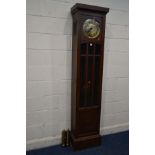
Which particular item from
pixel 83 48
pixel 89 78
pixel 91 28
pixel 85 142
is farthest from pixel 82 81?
pixel 85 142

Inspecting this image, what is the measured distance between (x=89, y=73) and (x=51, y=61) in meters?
0.53

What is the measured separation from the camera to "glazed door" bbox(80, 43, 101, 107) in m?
2.20

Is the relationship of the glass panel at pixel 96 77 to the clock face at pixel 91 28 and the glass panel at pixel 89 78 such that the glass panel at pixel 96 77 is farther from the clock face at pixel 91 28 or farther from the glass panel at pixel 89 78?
the clock face at pixel 91 28

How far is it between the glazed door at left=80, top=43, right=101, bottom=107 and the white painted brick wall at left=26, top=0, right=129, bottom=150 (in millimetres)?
217

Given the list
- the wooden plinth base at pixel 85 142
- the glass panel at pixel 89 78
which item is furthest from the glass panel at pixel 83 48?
the wooden plinth base at pixel 85 142

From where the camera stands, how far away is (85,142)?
230 cm

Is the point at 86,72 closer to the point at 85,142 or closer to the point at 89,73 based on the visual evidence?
the point at 89,73

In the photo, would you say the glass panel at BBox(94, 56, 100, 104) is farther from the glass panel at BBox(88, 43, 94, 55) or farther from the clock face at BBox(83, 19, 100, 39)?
the clock face at BBox(83, 19, 100, 39)

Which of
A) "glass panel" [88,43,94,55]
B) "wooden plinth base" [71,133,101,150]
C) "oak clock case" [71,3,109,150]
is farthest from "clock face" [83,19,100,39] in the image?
"wooden plinth base" [71,133,101,150]

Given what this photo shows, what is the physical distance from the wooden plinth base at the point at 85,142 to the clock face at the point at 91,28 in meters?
1.36

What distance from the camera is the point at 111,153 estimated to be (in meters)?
2.23

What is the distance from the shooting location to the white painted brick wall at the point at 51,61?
2.13 meters

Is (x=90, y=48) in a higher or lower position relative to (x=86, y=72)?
higher

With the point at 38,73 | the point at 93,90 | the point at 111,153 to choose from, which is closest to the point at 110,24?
the point at 93,90
